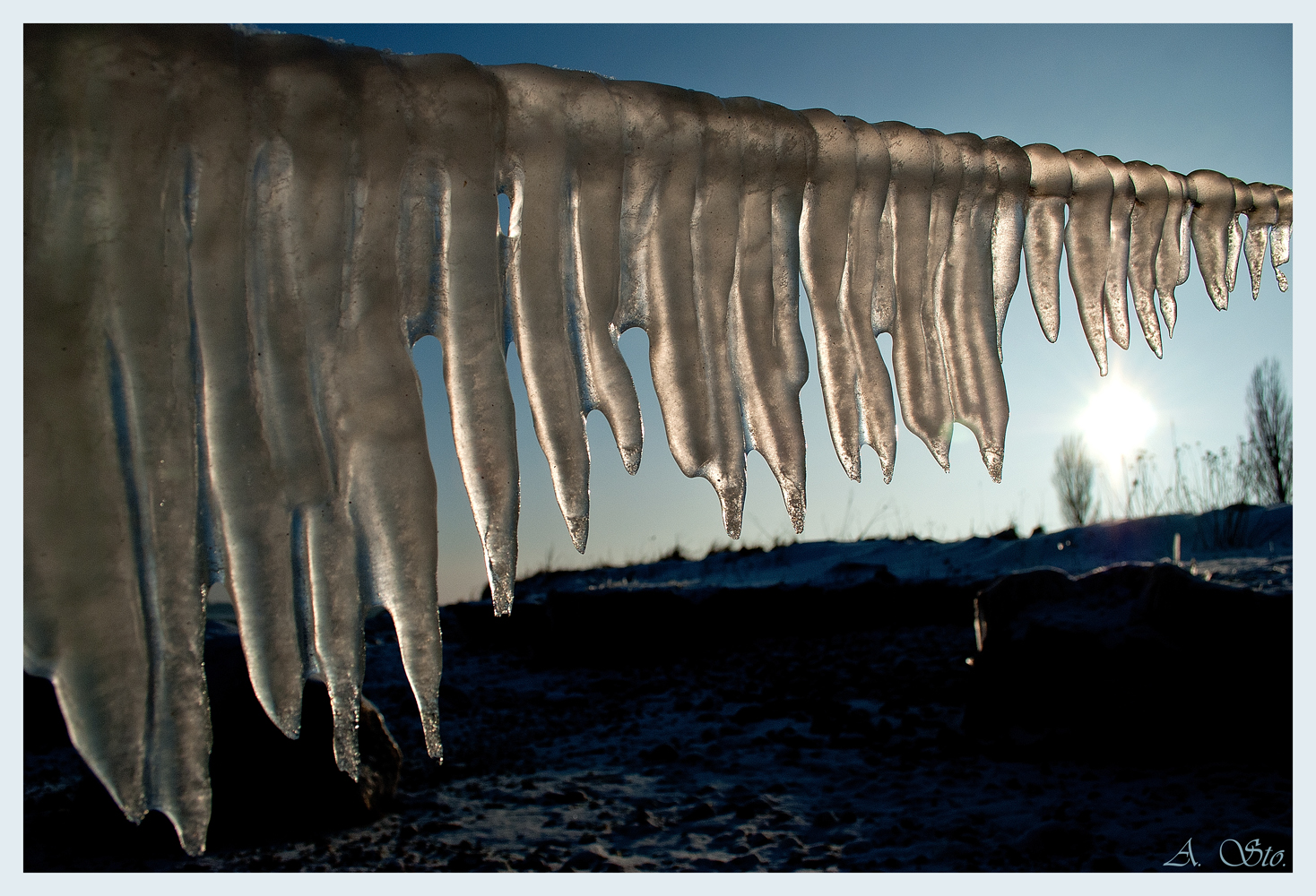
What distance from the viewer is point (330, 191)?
77 cm

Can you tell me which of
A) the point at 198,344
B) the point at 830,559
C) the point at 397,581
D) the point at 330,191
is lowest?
the point at 830,559

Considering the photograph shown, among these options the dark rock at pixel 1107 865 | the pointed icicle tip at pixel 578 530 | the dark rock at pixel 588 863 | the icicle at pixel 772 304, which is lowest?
the dark rock at pixel 588 863

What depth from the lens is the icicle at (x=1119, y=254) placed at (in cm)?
121

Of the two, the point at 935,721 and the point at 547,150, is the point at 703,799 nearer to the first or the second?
the point at 935,721

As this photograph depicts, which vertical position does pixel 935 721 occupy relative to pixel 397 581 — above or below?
below

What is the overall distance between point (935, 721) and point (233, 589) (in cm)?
391

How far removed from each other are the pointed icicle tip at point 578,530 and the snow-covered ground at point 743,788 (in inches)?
80.6

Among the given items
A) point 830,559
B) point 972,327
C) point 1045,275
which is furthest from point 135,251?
point 830,559

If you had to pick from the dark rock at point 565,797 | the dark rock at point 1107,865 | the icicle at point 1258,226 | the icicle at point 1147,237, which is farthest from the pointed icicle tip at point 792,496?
the dark rock at point 565,797

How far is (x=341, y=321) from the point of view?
2.60 ft

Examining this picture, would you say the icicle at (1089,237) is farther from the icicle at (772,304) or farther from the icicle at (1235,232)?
the icicle at (772,304)

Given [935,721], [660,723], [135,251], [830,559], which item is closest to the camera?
[135,251]

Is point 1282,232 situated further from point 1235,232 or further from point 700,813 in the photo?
point 700,813

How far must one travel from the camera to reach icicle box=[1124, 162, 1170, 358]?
1242mm
